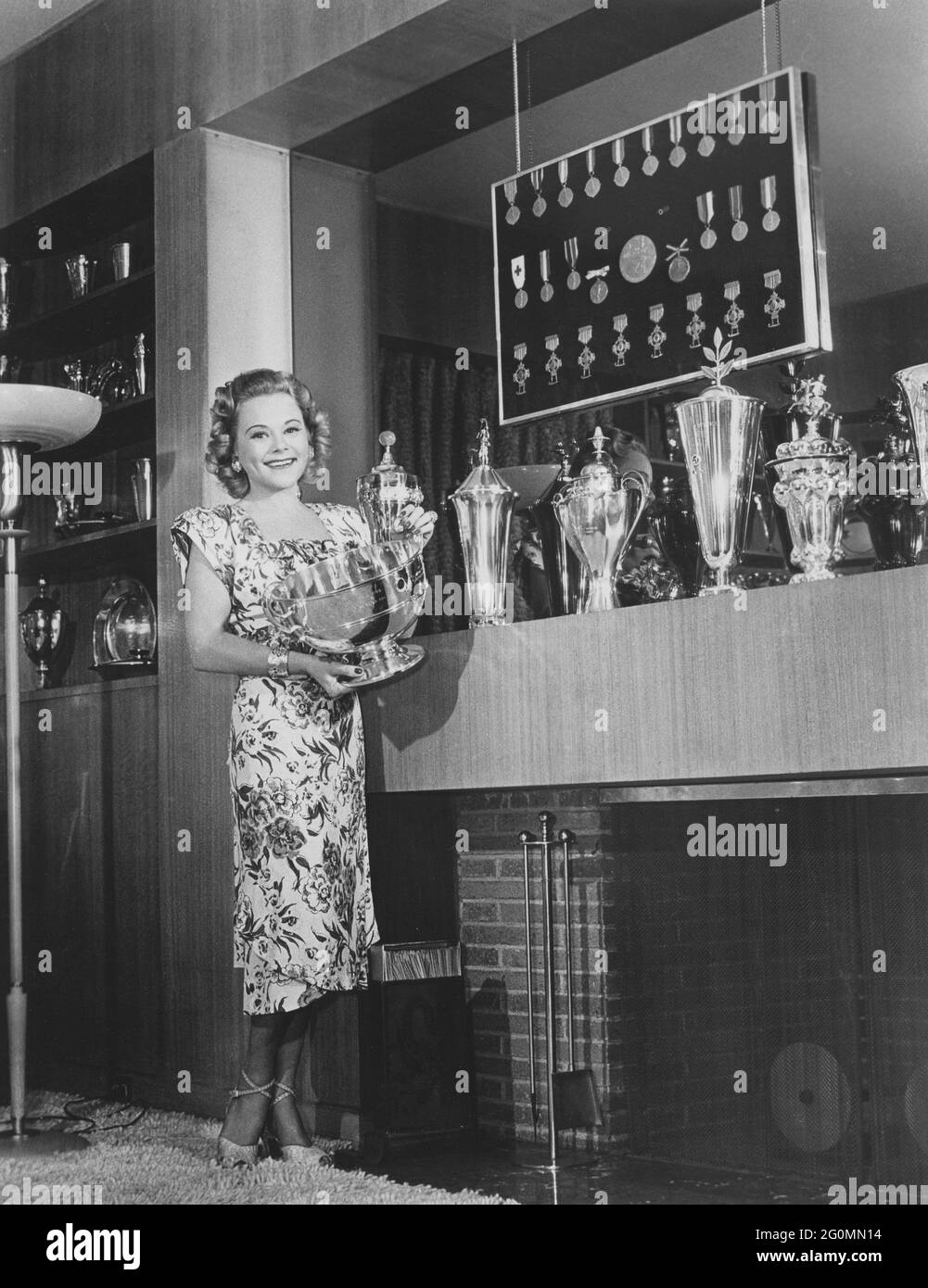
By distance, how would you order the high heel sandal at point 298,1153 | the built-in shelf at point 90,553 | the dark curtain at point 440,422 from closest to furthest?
the high heel sandal at point 298,1153, the built-in shelf at point 90,553, the dark curtain at point 440,422

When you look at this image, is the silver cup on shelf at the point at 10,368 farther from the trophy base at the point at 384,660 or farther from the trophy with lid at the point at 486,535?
the trophy base at the point at 384,660

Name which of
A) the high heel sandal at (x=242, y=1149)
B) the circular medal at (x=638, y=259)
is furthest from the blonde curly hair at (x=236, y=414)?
the high heel sandal at (x=242, y=1149)

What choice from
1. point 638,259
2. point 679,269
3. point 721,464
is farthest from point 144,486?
point 721,464

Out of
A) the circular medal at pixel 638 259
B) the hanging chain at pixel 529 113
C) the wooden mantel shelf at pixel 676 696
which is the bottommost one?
the wooden mantel shelf at pixel 676 696

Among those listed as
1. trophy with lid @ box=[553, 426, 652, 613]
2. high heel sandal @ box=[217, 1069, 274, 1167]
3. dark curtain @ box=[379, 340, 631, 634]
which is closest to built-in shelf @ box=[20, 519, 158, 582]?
dark curtain @ box=[379, 340, 631, 634]

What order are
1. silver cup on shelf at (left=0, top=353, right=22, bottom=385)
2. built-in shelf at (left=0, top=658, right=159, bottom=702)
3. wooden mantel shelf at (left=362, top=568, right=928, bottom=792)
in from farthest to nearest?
1. silver cup on shelf at (left=0, top=353, right=22, bottom=385)
2. built-in shelf at (left=0, top=658, right=159, bottom=702)
3. wooden mantel shelf at (left=362, top=568, right=928, bottom=792)

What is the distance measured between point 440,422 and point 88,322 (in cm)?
112

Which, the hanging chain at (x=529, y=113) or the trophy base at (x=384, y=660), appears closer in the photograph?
the trophy base at (x=384, y=660)

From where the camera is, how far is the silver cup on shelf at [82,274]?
4.56 meters

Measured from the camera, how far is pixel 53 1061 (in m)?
4.31

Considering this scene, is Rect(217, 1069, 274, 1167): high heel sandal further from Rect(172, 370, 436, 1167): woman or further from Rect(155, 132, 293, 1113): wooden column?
Rect(155, 132, 293, 1113): wooden column

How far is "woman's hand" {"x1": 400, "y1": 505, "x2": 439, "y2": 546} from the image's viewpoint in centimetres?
317

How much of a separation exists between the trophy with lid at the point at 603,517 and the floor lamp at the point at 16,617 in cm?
122
